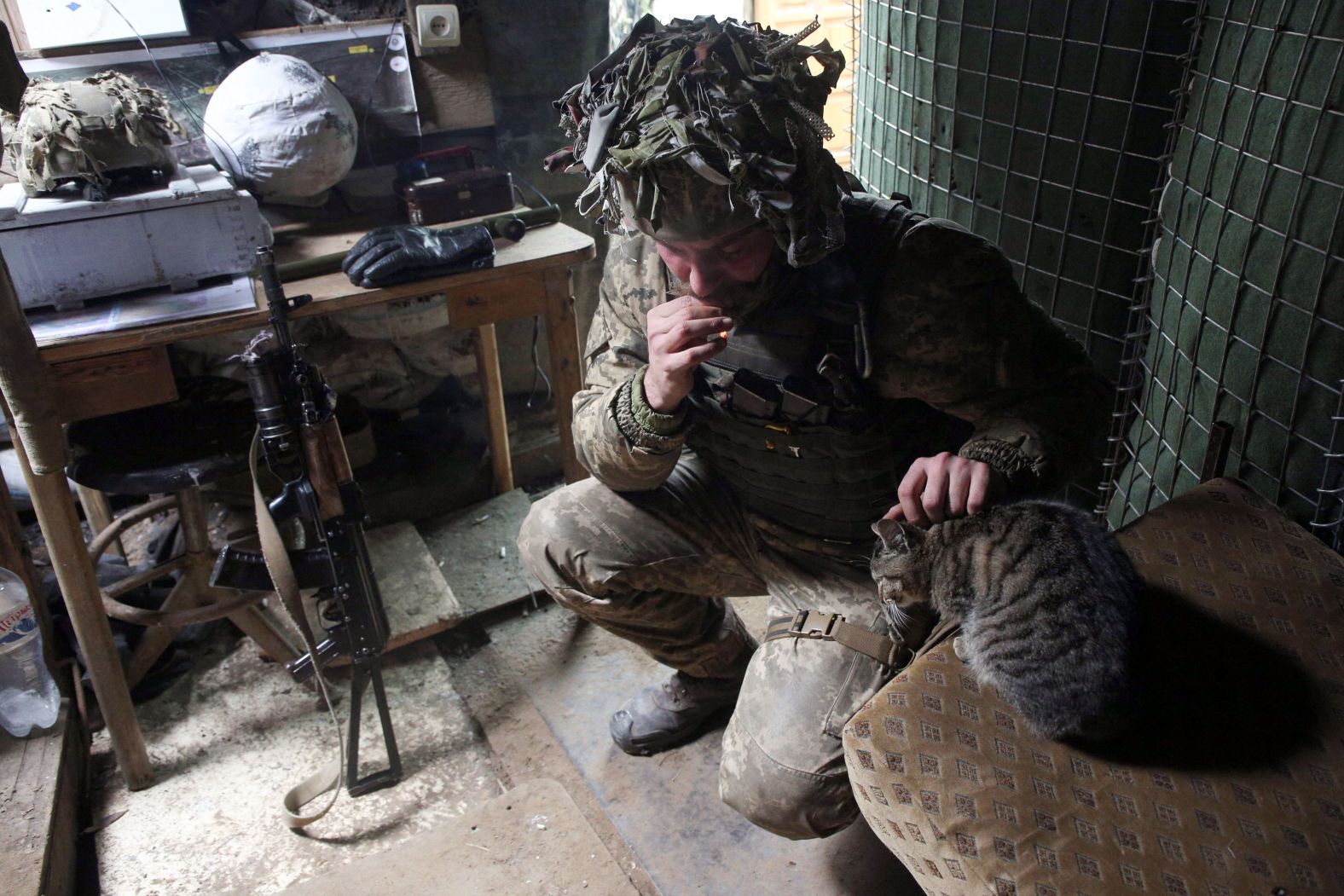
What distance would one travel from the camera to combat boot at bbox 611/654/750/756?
217 centimetres

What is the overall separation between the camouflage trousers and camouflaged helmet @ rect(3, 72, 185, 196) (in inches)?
46.6

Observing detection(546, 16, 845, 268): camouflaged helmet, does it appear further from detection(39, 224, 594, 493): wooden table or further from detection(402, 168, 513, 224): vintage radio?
detection(402, 168, 513, 224): vintage radio

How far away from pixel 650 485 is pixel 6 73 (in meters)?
1.39

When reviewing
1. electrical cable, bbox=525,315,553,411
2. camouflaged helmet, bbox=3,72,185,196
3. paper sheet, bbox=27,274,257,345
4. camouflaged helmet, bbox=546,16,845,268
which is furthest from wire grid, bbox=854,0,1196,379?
camouflaged helmet, bbox=3,72,185,196

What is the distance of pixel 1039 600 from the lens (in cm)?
123

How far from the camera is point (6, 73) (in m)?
1.74

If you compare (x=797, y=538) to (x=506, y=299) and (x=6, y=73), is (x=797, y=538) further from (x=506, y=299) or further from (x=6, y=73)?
(x=6, y=73)

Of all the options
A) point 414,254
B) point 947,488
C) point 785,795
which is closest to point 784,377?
point 947,488

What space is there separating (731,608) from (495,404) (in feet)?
4.05

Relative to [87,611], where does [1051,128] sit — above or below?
above

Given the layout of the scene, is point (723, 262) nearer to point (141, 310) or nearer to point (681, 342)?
point (681, 342)

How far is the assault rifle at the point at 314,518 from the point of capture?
74.8 inches

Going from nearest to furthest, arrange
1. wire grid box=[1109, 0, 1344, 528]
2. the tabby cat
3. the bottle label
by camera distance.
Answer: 1. the tabby cat
2. wire grid box=[1109, 0, 1344, 528]
3. the bottle label

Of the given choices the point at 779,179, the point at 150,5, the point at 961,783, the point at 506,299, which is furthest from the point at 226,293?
the point at 961,783
